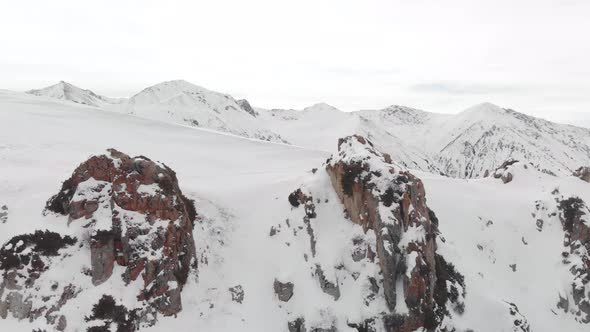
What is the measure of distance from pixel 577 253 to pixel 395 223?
23.5 m

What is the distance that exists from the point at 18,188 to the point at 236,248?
64.3 ft

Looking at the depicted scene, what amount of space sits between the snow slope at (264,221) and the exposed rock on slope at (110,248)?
3.61 feet

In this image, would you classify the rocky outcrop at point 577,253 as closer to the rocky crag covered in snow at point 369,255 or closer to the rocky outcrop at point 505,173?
the rocky outcrop at point 505,173

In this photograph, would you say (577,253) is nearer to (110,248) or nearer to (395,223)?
(395,223)

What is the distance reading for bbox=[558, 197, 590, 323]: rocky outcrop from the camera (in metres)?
40.1

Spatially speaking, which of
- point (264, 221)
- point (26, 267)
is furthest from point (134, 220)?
point (264, 221)

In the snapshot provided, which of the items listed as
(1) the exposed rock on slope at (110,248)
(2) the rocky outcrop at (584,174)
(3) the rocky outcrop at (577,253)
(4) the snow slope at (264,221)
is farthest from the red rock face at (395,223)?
(2) the rocky outcrop at (584,174)

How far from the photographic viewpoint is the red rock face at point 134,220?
99.7 feet

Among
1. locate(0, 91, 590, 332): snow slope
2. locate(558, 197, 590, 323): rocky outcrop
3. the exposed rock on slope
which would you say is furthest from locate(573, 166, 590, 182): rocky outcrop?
the exposed rock on slope

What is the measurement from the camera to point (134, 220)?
3177 cm

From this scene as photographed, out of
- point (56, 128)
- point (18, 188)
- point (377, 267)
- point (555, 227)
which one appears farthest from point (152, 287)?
point (555, 227)

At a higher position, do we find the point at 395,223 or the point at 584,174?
the point at 584,174

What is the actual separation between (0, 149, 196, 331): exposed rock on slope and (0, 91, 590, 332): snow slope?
3.61 ft

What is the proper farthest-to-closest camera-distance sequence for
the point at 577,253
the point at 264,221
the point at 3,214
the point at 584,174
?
the point at 584,174, the point at 577,253, the point at 264,221, the point at 3,214
